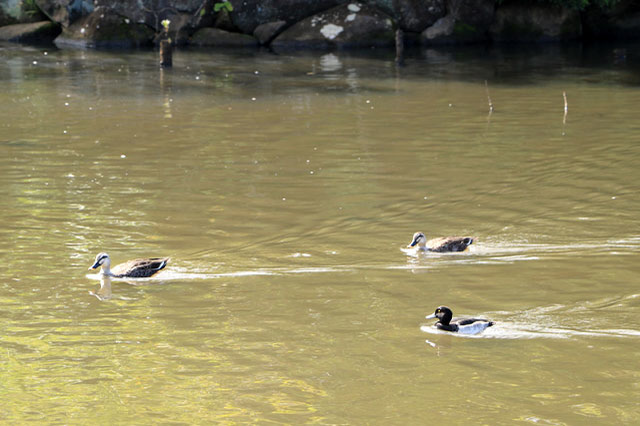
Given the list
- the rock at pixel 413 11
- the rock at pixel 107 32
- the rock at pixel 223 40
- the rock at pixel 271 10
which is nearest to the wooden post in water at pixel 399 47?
the rock at pixel 413 11

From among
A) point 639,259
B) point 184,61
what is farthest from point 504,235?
point 184,61

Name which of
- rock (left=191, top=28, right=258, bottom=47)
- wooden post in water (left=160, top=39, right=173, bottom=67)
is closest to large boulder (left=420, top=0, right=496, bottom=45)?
rock (left=191, top=28, right=258, bottom=47)

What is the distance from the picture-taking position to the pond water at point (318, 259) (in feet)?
29.4

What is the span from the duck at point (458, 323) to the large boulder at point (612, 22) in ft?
119

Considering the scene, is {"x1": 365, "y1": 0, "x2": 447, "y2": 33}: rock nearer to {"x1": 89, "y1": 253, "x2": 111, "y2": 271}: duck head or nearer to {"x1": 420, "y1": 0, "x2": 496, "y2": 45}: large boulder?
{"x1": 420, "y1": 0, "x2": 496, "y2": 45}: large boulder

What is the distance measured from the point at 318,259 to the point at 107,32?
30321mm

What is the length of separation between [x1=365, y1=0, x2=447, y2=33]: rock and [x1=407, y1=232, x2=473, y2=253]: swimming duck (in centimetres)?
2974

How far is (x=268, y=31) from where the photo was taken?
41.1 m

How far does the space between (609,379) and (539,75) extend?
76.4ft

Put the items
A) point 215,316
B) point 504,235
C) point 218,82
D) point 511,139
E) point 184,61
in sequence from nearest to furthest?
1. point 215,316
2. point 504,235
3. point 511,139
4. point 218,82
5. point 184,61

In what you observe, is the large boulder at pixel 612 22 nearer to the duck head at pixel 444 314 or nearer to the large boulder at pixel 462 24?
the large boulder at pixel 462 24

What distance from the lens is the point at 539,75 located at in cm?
3109

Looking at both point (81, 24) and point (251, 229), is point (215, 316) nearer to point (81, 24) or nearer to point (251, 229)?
point (251, 229)

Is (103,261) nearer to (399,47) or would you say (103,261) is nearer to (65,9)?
(399,47)
